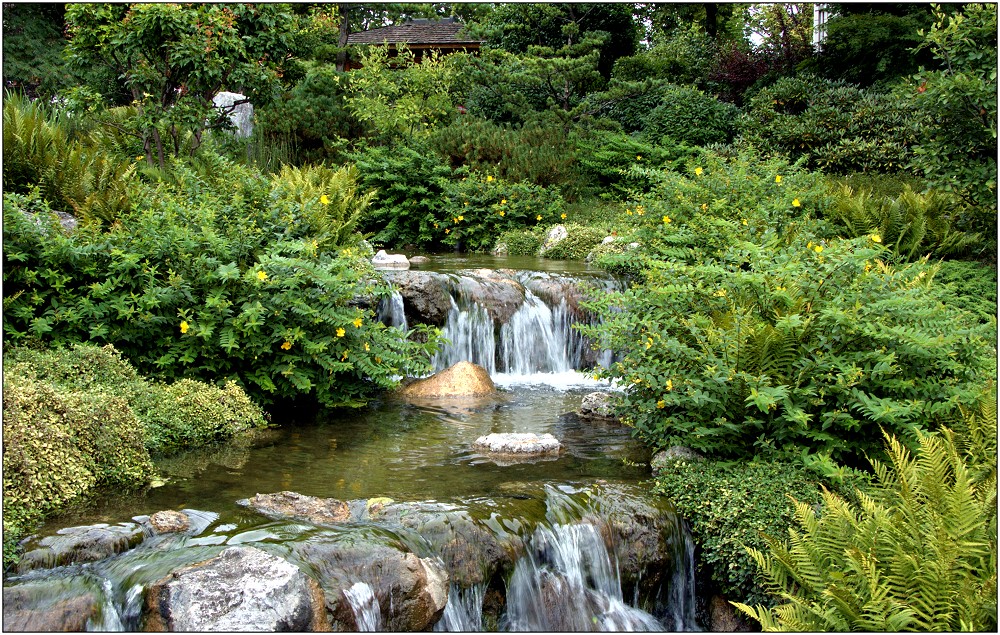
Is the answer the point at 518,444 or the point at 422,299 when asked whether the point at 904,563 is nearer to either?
Answer: the point at 518,444

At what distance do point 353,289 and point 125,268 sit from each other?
1.91 m

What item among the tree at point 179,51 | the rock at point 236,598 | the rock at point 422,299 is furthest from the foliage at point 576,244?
the rock at point 236,598

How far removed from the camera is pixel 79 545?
4289 millimetres

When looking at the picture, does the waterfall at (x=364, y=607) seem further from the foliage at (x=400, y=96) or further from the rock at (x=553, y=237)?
the foliage at (x=400, y=96)

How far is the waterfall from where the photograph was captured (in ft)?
13.8

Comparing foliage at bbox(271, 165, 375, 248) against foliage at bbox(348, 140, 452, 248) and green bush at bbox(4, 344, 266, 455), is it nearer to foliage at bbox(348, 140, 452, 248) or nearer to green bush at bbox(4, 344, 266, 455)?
green bush at bbox(4, 344, 266, 455)

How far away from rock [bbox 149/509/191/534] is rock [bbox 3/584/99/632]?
0.67 m

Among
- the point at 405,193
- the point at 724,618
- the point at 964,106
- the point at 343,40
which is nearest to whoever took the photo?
the point at 724,618

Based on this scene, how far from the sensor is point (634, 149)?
1744 centimetres

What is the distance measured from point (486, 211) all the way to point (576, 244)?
2.42 meters

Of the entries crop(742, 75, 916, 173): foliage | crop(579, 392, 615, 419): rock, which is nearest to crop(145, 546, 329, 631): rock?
crop(579, 392, 615, 419): rock

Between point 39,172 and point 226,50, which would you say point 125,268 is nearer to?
point 39,172

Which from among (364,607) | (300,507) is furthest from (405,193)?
(364,607)

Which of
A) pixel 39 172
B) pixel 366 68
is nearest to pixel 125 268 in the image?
pixel 39 172
